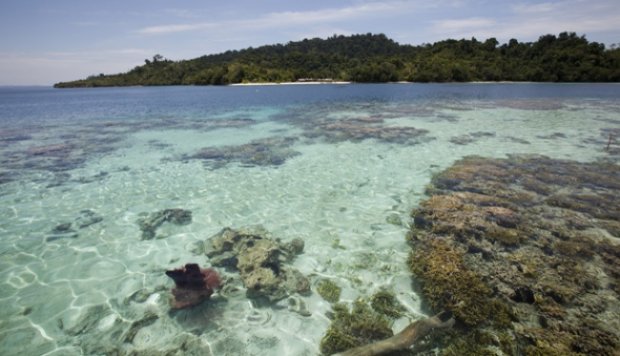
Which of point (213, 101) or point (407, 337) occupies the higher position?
point (213, 101)

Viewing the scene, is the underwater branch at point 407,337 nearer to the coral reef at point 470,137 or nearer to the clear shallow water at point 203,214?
the clear shallow water at point 203,214

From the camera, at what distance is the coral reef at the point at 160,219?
25.9 feet

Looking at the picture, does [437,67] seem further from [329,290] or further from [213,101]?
[329,290]

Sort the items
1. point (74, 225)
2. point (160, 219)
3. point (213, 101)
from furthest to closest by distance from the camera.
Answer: point (213, 101) < point (160, 219) < point (74, 225)

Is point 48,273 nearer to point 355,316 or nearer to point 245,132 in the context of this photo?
point 355,316

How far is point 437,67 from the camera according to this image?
308 feet

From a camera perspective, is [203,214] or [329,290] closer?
[329,290]

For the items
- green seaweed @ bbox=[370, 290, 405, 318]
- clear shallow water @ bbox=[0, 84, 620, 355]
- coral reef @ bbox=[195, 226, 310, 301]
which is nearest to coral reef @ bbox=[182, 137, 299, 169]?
clear shallow water @ bbox=[0, 84, 620, 355]

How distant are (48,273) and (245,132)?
1592cm

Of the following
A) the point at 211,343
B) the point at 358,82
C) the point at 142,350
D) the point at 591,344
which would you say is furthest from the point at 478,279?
the point at 358,82

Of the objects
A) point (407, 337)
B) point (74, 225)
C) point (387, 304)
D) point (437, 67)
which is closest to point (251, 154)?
point (74, 225)

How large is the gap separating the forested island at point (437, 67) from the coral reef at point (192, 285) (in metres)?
100

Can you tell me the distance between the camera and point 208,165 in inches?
531

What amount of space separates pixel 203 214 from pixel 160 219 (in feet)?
3.65
